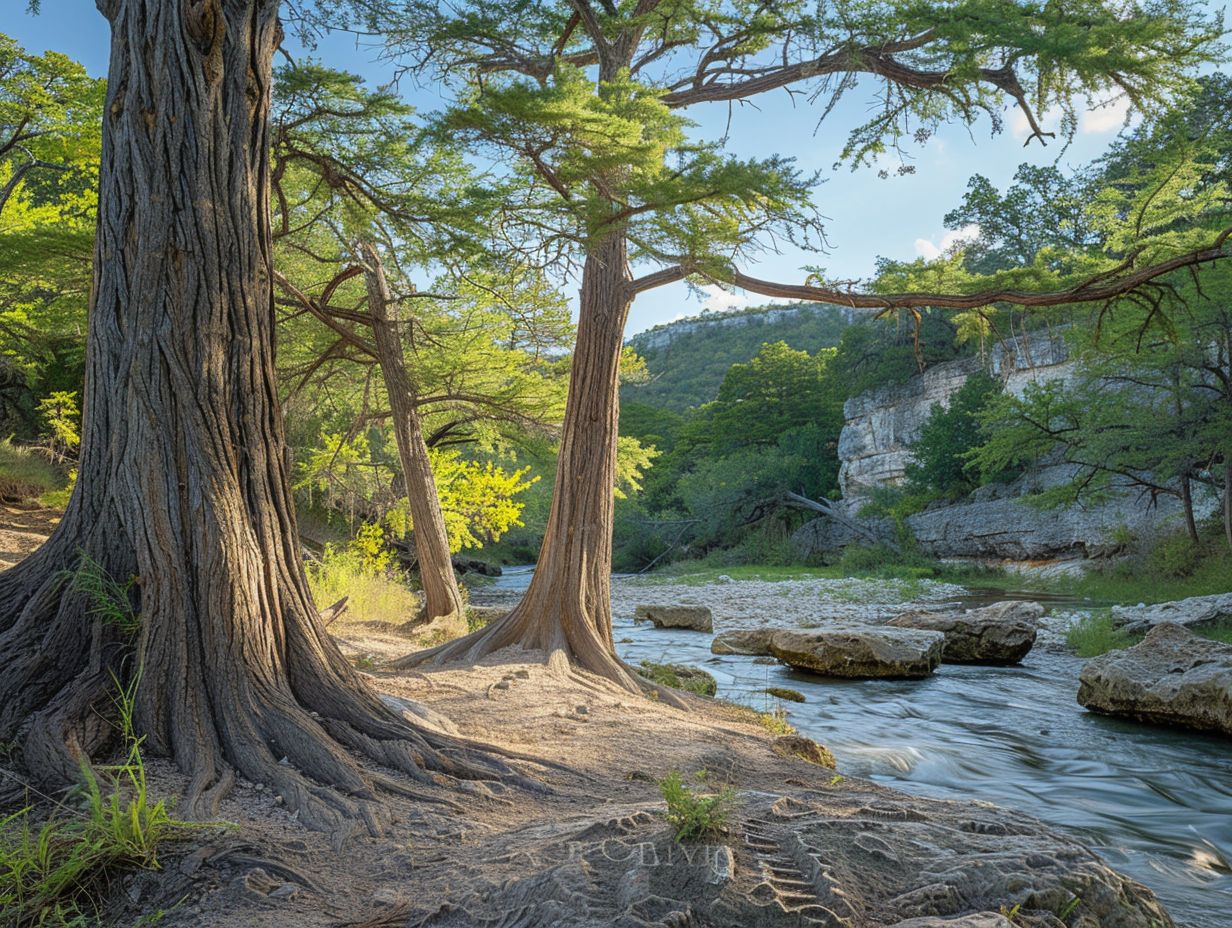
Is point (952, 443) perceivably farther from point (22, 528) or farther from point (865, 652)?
point (22, 528)

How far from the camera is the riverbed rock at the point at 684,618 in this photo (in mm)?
15602

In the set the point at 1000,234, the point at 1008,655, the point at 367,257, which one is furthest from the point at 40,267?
the point at 1000,234

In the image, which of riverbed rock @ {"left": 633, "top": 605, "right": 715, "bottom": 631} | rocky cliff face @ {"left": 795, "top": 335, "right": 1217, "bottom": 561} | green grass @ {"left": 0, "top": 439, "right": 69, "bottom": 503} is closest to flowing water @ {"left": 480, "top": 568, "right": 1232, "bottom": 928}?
riverbed rock @ {"left": 633, "top": 605, "right": 715, "bottom": 631}

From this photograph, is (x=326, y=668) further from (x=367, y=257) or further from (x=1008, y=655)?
(x=1008, y=655)

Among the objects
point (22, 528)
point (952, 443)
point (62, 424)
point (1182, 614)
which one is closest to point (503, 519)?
point (22, 528)

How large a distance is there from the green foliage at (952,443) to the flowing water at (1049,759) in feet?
68.8

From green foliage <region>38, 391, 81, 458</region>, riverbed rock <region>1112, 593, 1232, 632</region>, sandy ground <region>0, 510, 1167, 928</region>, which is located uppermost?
green foliage <region>38, 391, 81, 458</region>

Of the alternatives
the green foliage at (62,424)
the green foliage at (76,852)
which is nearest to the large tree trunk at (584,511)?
the green foliage at (76,852)

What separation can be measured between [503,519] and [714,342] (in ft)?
181

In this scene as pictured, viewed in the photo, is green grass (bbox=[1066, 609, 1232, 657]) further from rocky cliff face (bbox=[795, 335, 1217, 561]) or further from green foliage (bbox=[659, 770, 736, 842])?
green foliage (bbox=[659, 770, 736, 842])

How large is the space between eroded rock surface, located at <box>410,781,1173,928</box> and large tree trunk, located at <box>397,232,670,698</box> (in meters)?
4.82

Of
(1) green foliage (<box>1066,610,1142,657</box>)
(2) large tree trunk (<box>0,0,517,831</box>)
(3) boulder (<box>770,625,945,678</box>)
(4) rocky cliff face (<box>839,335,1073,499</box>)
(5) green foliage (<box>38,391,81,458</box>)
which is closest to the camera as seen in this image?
(2) large tree trunk (<box>0,0,517,831</box>)

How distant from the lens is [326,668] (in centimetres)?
397

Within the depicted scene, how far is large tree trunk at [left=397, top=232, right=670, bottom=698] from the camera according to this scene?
7.61 m
